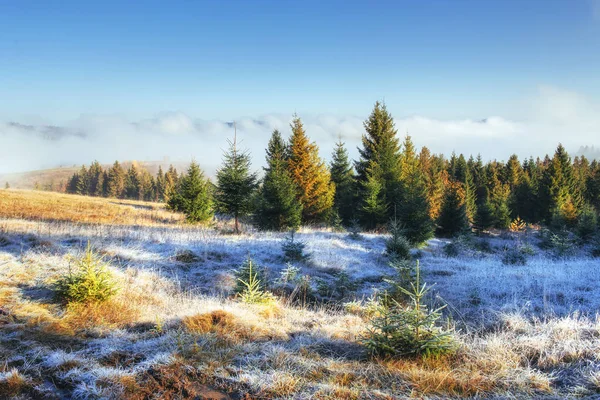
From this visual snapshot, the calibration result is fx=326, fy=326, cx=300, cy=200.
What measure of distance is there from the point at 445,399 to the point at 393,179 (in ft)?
83.1

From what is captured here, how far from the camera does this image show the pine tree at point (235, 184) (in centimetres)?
1695

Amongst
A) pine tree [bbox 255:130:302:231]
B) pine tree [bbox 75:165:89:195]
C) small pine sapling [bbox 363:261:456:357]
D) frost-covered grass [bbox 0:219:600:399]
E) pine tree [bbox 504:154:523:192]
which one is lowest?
frost-covered grass [bbox 0:219:600:399]

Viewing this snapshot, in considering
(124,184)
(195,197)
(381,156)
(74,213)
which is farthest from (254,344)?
(124,184)

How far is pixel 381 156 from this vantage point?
27.8m

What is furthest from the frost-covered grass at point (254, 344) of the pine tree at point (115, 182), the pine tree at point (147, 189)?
the pine tree at point (147, 189)

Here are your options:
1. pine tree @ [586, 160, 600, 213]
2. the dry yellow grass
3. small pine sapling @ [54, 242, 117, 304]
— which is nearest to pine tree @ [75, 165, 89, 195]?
the dry yellow grass

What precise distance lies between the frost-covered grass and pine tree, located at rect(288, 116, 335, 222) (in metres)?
17.3

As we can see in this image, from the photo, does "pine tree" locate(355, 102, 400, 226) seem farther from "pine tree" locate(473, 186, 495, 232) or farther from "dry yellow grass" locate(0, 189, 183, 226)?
"dry yellow grass" locate(0, 189, 183, 226)

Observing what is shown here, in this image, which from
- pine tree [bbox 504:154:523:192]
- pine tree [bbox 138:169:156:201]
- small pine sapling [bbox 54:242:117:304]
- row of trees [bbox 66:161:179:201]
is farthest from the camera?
pine tree [bbox 138:169:156:201]

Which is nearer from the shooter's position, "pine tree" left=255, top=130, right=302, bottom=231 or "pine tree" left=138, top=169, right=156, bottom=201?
"pine tree" left=255, top=130, right=302, bottom=231

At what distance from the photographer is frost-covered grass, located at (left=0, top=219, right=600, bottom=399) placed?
3.21 m

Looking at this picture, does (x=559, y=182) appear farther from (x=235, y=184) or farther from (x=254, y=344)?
(x=254, y=344)

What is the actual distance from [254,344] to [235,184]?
13226mm

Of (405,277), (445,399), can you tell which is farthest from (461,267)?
(445,399)
